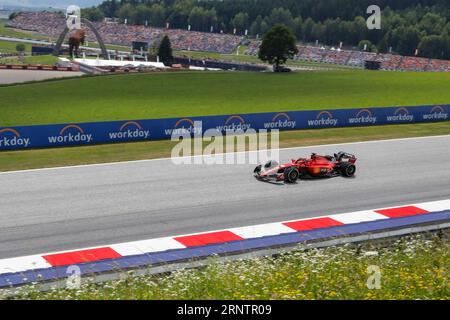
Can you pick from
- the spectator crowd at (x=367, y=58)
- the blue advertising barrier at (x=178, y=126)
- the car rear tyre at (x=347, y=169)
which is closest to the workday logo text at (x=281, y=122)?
the blue advertising barrier at (x=178, y=126)

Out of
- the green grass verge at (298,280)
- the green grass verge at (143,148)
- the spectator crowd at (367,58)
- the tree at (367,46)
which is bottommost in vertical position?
the green grass verge at (143,148)

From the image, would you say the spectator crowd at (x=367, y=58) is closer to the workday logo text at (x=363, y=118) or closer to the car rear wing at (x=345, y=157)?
the workday logo text at (x=363, y=118)

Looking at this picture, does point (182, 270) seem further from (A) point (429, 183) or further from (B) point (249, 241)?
(A) point (429, 183)

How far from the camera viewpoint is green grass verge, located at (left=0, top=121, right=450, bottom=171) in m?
24.7

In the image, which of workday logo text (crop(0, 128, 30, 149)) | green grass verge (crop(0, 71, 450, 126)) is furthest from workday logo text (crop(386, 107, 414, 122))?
workday logo text (crop(0, 128, 30, 149))

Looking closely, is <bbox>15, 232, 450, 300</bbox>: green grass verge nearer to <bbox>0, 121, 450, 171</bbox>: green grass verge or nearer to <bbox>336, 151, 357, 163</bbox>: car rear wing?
<bbox>336, 151, 357, 163</bbox>: car rear wing

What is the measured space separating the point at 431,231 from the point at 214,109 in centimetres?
3136

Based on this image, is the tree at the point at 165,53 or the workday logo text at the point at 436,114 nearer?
the workday logo text at the point at 436,114

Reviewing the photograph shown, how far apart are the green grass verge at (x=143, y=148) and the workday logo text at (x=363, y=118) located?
984 mm

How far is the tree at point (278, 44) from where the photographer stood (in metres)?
75.9

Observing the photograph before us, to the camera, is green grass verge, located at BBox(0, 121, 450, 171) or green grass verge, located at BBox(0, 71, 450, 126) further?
→ green grass verge, located at BBox(0, 71, 450, 126)

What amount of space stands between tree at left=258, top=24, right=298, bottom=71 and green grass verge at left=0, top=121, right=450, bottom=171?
4195 centimetres
